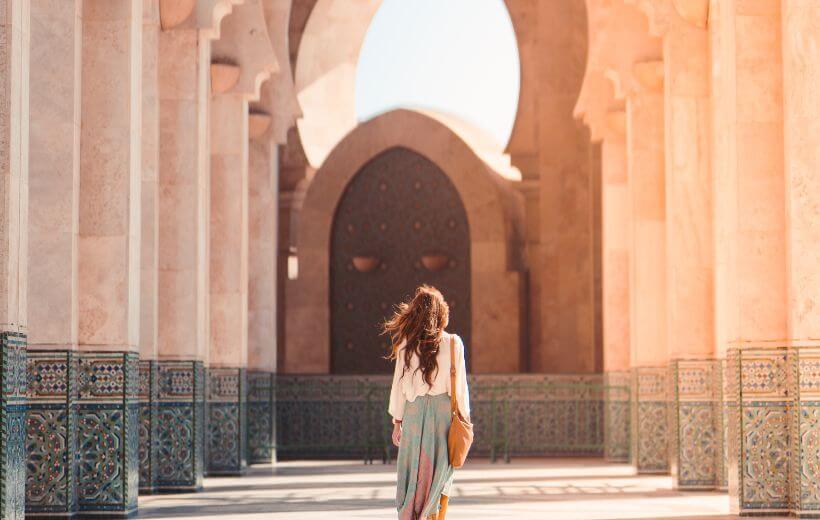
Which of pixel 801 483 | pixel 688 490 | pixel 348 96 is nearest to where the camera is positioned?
pixel 801 483

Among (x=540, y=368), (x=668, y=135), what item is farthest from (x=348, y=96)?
(x=668, y=135)

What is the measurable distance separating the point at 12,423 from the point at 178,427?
538cm

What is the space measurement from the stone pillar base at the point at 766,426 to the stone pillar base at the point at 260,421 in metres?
8.71

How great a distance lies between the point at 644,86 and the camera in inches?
623

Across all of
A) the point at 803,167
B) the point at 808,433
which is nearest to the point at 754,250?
the point at 803,167

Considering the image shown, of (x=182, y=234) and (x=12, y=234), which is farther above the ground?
(x=182, y=234)

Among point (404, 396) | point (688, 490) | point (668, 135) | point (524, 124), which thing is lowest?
point (688, 490)

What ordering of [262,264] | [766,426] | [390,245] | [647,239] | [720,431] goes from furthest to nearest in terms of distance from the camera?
[390,245] < [262,264] < [647,239] < [720,431] < [766,426]

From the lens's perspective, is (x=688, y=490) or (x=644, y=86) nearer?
(x=688, y=490)

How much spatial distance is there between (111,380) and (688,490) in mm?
5365

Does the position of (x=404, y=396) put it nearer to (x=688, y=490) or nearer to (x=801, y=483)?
(x=801, y=483)

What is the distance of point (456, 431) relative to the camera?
25.0 ft

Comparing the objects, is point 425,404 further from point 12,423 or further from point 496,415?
point 496,415

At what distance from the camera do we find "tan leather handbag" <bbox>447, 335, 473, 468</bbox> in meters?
7.60
